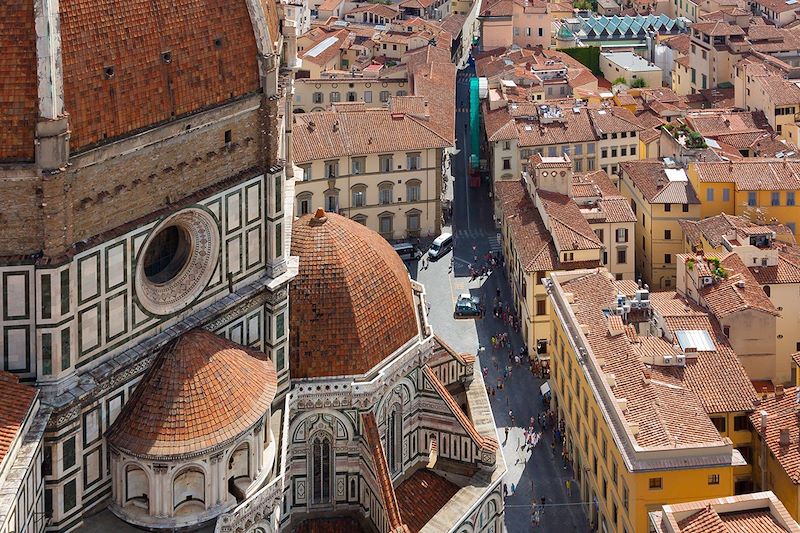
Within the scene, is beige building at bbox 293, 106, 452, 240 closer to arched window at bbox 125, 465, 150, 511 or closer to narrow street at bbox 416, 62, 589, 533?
narrow street at bbox 416, 62, 589, 533

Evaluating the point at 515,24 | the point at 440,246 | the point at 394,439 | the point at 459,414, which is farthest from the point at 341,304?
the point at 515,24

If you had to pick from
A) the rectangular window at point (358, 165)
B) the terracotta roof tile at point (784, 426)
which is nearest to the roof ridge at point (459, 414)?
the terracotta roof tile at point (784, 426)

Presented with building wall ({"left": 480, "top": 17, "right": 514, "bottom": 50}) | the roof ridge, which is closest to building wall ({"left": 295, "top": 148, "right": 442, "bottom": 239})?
the roof ridge

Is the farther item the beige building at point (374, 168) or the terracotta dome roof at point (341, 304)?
the beige building at point (374, 168)

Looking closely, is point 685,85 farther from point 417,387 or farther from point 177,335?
point 177,335

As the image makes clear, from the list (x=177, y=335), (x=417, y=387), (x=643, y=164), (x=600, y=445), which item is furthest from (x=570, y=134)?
(x=177, y=335)

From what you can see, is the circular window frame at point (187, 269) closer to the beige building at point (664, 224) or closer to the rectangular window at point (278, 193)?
the rectangular window at point (278, 193)
